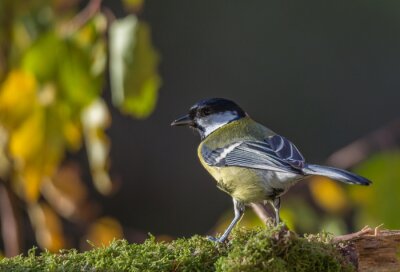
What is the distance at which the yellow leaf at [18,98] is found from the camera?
2.70m

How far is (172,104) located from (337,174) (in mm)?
4783

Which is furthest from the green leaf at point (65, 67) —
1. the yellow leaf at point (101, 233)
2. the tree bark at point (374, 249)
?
the tree bark at point (374, 249)

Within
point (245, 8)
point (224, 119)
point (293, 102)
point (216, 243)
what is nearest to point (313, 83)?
point (293, 102)

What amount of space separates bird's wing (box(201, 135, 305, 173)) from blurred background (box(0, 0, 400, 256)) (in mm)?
328

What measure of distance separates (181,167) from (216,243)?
4869 millimetres

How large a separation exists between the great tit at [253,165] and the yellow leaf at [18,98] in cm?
57

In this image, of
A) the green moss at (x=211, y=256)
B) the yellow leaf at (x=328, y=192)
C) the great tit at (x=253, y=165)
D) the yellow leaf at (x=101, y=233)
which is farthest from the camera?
the yellow leaf at (x=101, y=233)

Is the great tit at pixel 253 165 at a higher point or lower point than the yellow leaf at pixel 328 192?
higher

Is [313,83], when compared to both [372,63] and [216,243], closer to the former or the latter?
[372,63]

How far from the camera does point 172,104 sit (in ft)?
23.0

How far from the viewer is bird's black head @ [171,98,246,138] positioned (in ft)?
9.82

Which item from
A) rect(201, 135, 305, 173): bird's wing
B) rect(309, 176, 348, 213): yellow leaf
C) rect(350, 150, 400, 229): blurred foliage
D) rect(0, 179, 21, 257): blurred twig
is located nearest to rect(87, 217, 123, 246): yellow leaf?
rect(0, 179, 21, 257): blurred twig

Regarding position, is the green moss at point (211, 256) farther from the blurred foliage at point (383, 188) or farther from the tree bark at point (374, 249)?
the blurred foliage at point (383, 188)

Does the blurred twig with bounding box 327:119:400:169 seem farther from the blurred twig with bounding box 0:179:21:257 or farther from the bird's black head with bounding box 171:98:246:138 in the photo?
the blurred twig with bounding box 0:179:21:257
